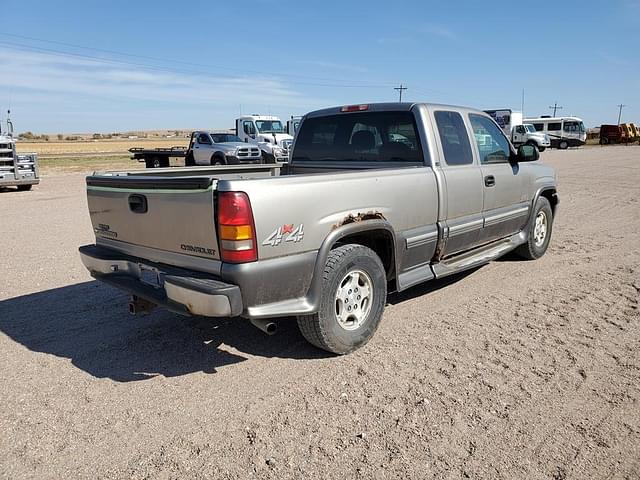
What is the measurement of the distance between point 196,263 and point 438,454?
186cm

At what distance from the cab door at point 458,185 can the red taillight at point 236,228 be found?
7.17 ft

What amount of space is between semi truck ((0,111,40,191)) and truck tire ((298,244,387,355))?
14791mm

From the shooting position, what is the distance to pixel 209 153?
850 inches

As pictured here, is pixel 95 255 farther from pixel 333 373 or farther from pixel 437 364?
pixel 437 364

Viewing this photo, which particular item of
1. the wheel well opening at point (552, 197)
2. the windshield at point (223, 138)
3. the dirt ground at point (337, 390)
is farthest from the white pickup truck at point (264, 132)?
the dirt ground at point (337, 390)

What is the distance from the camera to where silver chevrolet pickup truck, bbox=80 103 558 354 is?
3166mm

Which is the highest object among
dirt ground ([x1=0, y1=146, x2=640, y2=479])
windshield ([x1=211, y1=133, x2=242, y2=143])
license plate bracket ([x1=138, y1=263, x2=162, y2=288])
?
windshield ([x1=211, y1=133, x2=242, y2=143])

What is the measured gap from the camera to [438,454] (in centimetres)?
267

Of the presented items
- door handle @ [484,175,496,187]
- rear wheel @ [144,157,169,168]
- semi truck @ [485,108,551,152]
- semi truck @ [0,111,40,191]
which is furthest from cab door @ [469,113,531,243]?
semi truck @ [485,108,551,152]

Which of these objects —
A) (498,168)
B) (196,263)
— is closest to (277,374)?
(196,263)

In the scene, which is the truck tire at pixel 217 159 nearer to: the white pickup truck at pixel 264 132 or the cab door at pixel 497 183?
the white pickup truck at pixel 264 132

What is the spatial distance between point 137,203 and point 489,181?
11.4ft

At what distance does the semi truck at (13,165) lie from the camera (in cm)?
1507

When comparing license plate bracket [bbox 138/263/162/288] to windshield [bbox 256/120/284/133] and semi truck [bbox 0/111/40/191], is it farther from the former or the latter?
windshield [bbox 256/120/284/133]
